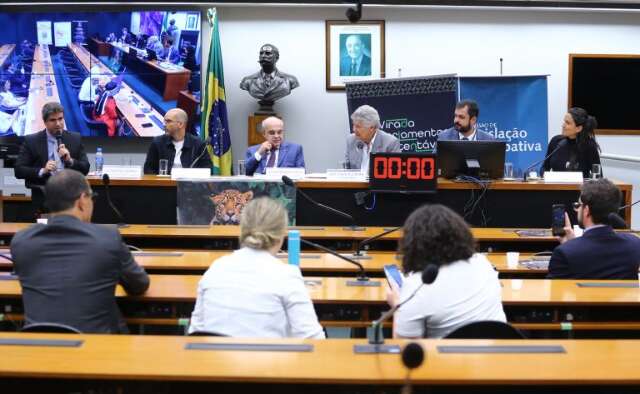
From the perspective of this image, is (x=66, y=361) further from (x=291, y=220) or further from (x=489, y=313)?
(x=291, y=220)

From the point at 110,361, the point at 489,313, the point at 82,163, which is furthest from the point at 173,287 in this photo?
the point at 82,163

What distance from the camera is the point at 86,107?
8.34 metres

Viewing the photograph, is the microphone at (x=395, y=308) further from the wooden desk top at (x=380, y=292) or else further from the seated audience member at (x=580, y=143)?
the seated audience member at (x=580, y=143)

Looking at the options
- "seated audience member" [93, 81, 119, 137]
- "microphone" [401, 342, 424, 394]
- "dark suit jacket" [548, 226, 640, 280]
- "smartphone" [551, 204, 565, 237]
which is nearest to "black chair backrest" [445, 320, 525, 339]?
"microphone" [401, 342, 424, 394]

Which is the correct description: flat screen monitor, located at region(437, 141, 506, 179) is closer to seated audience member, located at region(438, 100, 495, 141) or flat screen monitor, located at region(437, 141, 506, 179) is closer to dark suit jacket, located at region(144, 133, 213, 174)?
seated audience member, located at region(438, 100, 495, 141)

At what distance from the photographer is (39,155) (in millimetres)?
6250

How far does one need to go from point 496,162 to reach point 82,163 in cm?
341

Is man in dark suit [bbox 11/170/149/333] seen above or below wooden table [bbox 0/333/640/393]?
above

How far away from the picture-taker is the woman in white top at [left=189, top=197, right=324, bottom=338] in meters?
2.69

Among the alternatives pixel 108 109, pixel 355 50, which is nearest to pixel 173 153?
pixel 108 109

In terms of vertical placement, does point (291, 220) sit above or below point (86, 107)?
below

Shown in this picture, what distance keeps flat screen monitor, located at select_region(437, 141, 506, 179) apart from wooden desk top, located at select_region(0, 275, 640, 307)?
225 centimetres

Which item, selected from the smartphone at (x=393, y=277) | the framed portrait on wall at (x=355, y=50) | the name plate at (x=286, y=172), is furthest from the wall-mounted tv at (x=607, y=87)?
the smartphone at (x=393, y=277)

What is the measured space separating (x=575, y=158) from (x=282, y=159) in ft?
8.80
